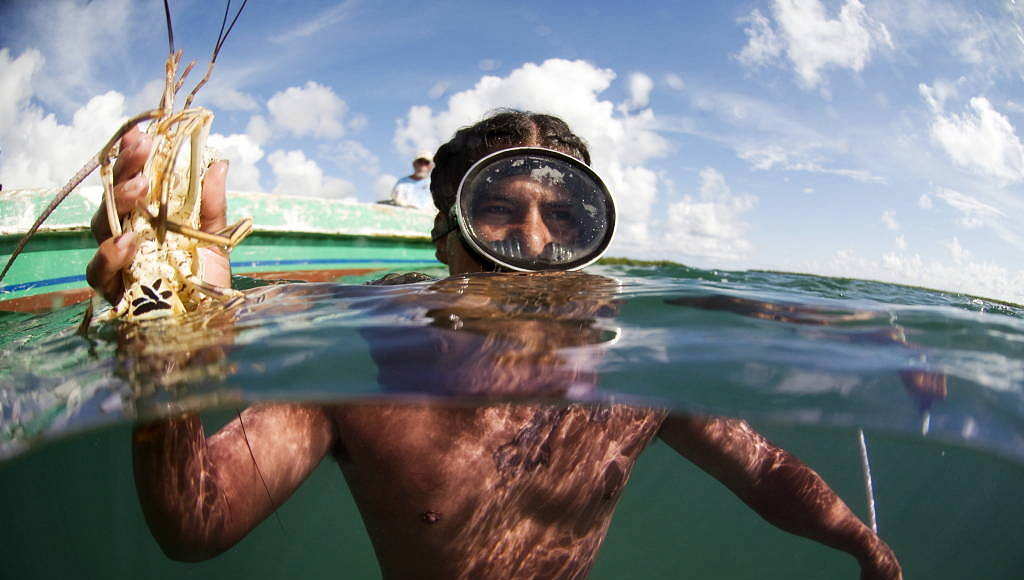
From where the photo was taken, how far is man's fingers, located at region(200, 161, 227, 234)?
85.7 inches

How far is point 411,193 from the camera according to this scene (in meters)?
12.6

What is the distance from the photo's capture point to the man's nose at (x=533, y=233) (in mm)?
3340

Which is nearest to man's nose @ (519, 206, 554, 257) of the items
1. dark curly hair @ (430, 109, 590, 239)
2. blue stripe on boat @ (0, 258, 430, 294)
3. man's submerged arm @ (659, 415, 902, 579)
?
dark curly hair @ (430, 109, 590, 239)

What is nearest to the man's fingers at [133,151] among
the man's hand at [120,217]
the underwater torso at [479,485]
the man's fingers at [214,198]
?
the man's hand at [120,217]

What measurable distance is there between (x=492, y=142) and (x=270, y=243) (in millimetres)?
4832

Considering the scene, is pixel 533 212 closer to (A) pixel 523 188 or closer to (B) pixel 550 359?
(A) pixel 523 188

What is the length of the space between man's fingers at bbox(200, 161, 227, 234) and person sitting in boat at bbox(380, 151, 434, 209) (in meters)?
10.2

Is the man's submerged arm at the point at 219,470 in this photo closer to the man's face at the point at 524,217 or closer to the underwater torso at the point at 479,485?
the underwater torso at the point at 479,485

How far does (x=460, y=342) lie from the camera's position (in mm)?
2666

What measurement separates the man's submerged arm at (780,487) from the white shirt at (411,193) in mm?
9841

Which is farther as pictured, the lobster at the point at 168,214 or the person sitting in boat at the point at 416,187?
the person sitting in boat at the point at 416,187

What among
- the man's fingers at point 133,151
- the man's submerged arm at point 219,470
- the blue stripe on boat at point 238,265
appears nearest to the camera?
the man's fingers at point 133,151

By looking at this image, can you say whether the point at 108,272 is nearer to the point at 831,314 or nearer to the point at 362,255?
the point at 831,314

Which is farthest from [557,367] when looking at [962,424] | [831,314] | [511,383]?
[962,424]
